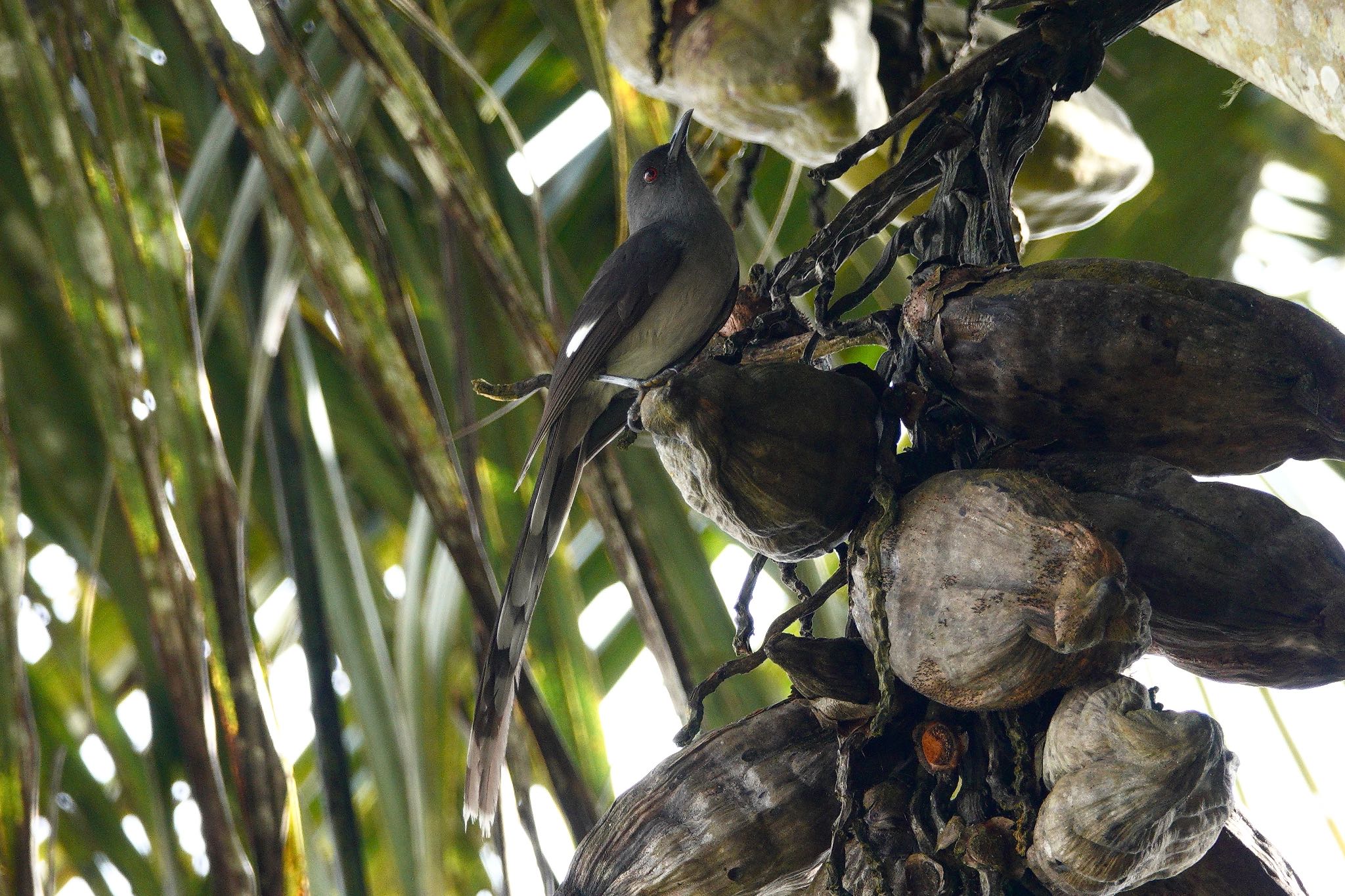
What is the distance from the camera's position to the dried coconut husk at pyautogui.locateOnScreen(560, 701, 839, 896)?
1.92ft

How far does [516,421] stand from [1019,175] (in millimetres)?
638

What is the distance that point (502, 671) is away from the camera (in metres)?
0.85

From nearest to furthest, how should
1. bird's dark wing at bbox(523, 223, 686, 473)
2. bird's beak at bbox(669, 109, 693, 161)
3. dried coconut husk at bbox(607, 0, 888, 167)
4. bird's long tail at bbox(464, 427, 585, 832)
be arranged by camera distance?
1. bird's long tail at bbox(464, 427, 585, 832)
2. dried coconut husk at bbox(607, 0, 888, 167)
3. bird's dark wing at bbox(523, 223, 686, 473)
4. bird's beak at bbox(669, 109, 693, 161)

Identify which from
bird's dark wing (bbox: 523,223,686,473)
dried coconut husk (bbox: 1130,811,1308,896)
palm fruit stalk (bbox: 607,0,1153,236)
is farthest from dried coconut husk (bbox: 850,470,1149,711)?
bird's dark wing (bbox: 523,223,686,473)

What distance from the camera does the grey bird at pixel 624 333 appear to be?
1065mm

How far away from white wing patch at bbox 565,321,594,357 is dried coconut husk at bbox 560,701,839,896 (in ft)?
2.13

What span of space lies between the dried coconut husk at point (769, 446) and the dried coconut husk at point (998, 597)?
0.16 feet

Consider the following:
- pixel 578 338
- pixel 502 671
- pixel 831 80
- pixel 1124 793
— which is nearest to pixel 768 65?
pixel 831 80

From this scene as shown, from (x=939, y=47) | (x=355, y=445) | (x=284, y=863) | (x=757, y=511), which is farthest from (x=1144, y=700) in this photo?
(x=355, y=445)

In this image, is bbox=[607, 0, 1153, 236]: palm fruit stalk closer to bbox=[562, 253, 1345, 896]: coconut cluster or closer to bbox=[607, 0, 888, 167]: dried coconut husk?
bbox=[607, 0, 888, 167]: dried coconut husk

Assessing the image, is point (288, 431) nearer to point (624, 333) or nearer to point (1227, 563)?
point (624, 333)

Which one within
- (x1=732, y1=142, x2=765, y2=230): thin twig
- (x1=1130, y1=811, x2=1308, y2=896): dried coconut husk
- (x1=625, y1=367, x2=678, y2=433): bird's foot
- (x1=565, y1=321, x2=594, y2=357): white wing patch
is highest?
(x1=565, y1=321, x2=594, y2=357): white wing patch

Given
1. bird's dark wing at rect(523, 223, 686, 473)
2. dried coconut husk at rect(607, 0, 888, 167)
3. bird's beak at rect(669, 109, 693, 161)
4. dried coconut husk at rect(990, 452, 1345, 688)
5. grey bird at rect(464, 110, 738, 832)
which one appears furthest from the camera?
bird's beak at rect(669, 109, 693, 161)

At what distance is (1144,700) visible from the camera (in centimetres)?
50
